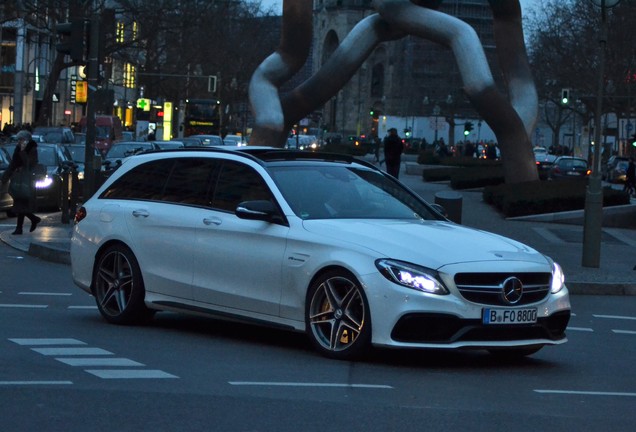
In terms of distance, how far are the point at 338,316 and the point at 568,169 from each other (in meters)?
54.8

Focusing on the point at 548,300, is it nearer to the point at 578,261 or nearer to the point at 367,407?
the point at 367,407

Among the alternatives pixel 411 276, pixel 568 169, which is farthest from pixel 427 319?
pixel 568 169

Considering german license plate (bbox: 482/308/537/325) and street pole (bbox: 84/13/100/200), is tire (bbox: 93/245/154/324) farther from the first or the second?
street pole (bbox: 84/13/100/200)

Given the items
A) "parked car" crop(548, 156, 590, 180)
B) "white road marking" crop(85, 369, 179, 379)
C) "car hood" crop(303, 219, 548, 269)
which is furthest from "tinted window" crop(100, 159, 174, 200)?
"parked car" crop(548, 156, 590, 180)

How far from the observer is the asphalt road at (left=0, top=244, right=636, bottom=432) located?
784cm

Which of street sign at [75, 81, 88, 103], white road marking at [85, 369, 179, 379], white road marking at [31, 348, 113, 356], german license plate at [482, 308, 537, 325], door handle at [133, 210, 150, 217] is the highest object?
street sign at [75, 81, 88, 103]

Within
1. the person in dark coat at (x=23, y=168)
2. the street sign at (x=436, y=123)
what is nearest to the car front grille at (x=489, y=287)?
the person in dark coat at (x=23, y=168)

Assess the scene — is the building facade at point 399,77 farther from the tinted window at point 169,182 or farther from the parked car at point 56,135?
the tinted window at point 169,182

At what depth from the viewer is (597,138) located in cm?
2327

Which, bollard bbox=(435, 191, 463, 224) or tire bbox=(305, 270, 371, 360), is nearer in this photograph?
tire bbox=(305, 270, 371, 360)

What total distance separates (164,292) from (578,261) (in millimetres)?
11967

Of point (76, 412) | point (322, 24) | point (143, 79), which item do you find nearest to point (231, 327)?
point (76, 412)

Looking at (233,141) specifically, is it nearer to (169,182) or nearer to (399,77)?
(169,182)

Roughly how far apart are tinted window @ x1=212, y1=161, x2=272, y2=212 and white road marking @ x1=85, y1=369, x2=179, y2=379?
92.4 inches
